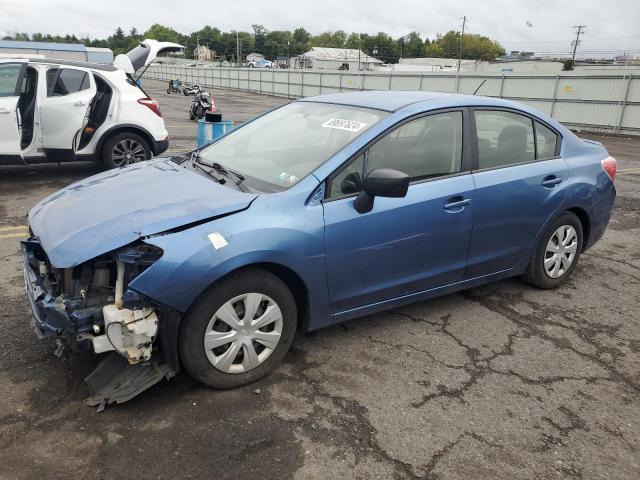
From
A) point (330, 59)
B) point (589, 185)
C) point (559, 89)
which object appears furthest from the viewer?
point (330, 59)

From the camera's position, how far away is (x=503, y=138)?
13.4 ft

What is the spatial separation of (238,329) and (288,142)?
1.44 m

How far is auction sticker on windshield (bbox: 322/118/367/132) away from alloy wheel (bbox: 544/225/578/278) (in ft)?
6.48

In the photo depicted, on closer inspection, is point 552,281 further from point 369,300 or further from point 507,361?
point 369,300

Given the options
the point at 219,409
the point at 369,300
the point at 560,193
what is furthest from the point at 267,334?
the point at 560,193

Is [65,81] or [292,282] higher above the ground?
[65,81]

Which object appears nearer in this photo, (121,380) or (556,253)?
(121,380)

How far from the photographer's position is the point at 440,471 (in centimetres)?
250

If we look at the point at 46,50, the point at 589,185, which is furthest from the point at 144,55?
the point at 46,50

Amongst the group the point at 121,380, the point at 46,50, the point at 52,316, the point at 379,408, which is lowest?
the point at 379,408

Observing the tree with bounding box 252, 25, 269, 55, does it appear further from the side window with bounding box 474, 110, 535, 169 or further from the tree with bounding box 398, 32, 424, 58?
the side window with bounding box 474, 110, 535, 169

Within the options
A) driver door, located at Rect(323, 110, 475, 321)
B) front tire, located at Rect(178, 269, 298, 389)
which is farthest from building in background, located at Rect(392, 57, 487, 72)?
front tire, located at Rect(178, 269, 298, 389)

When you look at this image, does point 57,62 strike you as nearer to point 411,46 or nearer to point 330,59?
point 330,59

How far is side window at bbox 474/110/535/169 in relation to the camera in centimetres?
392
